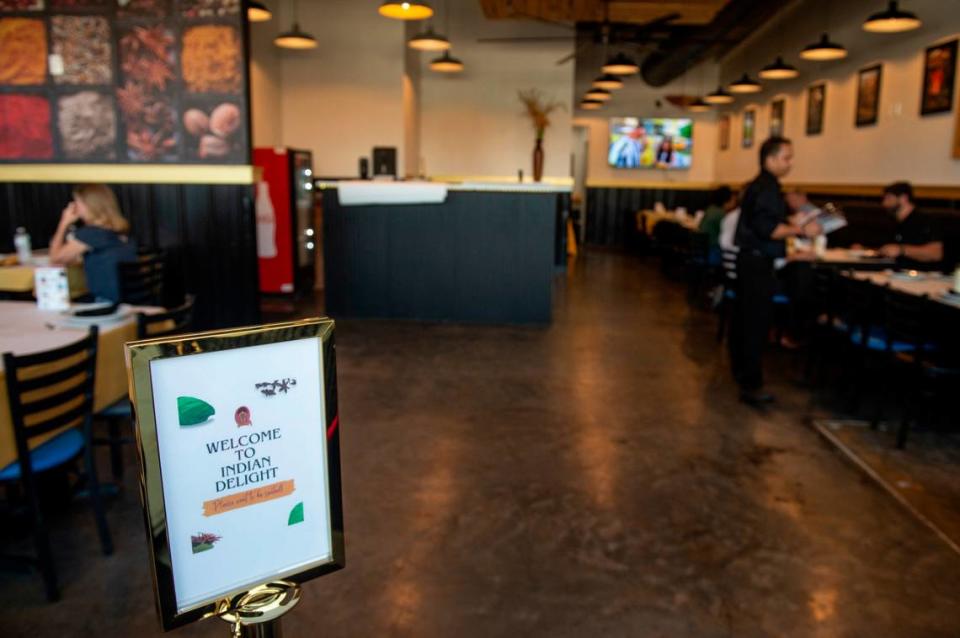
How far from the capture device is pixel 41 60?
233 inches

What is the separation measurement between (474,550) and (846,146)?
29.0 feet

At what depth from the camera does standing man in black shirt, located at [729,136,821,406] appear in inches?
179

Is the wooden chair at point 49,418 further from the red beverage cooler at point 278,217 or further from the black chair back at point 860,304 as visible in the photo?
the red beverage cooler at point 278,217

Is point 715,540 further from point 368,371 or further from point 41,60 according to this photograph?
point 41,60

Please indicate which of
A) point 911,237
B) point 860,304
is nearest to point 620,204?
point 911,237

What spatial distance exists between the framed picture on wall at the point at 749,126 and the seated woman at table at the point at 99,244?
1200cm

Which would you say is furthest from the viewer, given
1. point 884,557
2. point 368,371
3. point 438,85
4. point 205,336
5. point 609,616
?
point 438,85

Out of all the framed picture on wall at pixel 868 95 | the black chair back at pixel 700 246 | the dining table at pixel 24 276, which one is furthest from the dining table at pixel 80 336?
the framed picture on wall at pixel 868 95

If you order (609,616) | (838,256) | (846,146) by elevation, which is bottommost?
(609,616)

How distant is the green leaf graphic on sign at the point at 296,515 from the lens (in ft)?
3.82

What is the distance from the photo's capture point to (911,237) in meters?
6.07

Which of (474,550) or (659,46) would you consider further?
(659,46)

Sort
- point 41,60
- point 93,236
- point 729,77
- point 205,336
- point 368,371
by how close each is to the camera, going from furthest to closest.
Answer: point 729,77
point 41,60
point 368,371
point 93,236
point 205,336

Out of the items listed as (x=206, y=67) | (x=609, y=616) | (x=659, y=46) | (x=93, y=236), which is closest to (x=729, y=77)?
(x=659, y=46)
